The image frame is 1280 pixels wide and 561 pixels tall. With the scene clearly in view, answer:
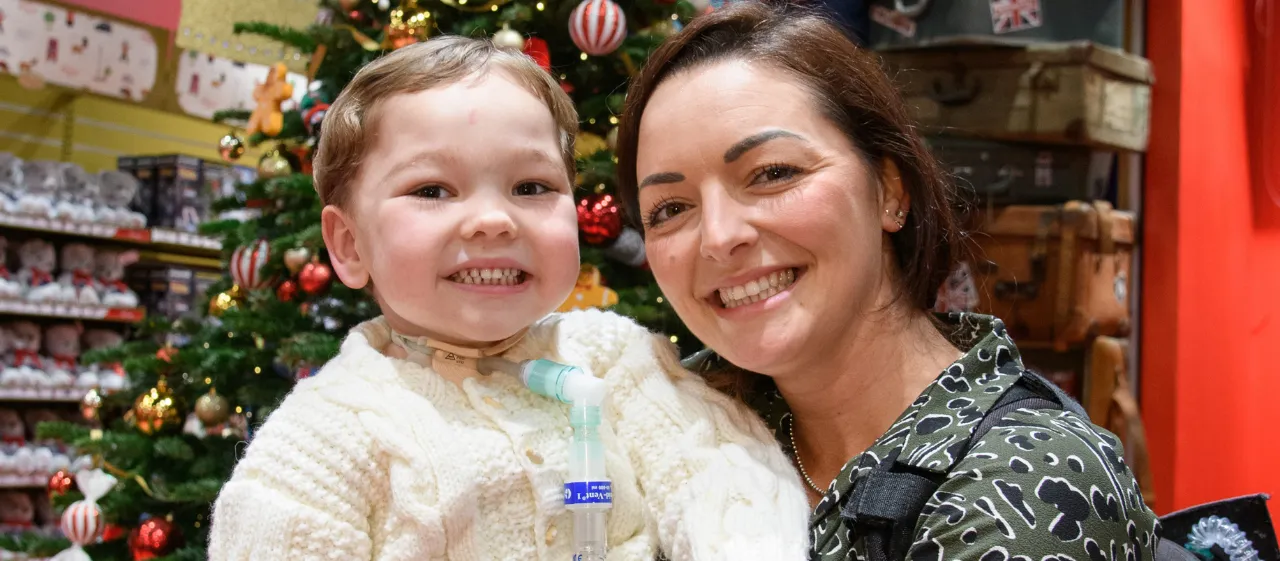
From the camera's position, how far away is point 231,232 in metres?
2.85

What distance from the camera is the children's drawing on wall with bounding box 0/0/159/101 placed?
14.6ft

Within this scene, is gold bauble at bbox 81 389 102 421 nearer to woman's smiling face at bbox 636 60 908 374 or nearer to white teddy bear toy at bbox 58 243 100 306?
white teddy bear toy at bbox 58 243 100 306

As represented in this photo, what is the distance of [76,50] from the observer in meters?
4.68

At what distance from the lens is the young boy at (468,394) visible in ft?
4.08

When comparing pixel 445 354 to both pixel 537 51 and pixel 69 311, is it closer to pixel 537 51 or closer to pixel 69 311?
pixel 537 51

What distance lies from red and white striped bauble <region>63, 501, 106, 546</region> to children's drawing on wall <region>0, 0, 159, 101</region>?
2.49 meters

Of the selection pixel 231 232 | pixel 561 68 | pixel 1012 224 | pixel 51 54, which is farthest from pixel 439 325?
pixel 51 54

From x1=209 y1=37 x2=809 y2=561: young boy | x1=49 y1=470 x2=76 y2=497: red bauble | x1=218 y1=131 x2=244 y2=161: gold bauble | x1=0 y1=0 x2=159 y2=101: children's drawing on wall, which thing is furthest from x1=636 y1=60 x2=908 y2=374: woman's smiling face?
x1=0 y1=0 x2=159 y2=101: children's drawing on wall

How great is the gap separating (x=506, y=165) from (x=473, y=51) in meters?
0.21

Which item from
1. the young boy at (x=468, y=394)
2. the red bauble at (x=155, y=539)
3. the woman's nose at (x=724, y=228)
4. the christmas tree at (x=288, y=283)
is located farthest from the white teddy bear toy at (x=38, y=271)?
the woman's nose at (x=724, y=228)

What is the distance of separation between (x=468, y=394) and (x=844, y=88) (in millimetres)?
664

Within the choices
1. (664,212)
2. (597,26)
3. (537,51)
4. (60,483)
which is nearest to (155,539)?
(60,483)

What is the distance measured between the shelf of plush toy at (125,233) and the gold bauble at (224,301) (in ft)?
5.77

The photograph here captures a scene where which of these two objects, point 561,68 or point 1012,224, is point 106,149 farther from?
point 1012,224
